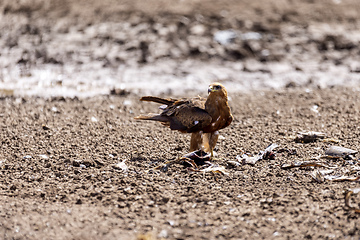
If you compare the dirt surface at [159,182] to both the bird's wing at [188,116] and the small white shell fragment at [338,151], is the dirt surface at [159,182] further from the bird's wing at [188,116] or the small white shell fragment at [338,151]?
the bird's wing at [188,116]

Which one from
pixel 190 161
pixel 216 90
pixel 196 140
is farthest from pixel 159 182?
pixel 216 90

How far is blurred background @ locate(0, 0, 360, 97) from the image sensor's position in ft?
29.2

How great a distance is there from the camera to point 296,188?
13.8 feet

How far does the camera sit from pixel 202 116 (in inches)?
181

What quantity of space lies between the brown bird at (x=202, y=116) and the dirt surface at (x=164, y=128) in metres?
0.30

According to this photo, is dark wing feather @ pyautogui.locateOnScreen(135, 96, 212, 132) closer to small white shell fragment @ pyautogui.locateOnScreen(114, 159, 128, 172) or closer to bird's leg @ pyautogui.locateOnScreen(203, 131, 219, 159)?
bird's leg @ pyautogui.locateOnScreen(203, 131, 219, 159)

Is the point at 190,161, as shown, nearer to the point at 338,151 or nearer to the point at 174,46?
the point at 338,151

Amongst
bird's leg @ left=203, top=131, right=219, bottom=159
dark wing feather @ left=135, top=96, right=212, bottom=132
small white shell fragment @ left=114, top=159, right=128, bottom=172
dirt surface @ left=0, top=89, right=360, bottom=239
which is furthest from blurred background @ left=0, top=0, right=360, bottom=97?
bird's leg @ left=203, top=131, right=219, bottom=159

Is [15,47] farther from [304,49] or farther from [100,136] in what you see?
[304,49]

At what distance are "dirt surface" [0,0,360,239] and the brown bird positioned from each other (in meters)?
0.30

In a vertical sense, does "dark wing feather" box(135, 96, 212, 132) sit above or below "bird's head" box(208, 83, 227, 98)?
below

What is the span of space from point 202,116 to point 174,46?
573 cm

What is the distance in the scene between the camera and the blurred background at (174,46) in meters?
8.89

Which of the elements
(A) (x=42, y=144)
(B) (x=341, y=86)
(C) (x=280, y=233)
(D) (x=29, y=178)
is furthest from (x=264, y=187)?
(B) (x=341, y=86)
